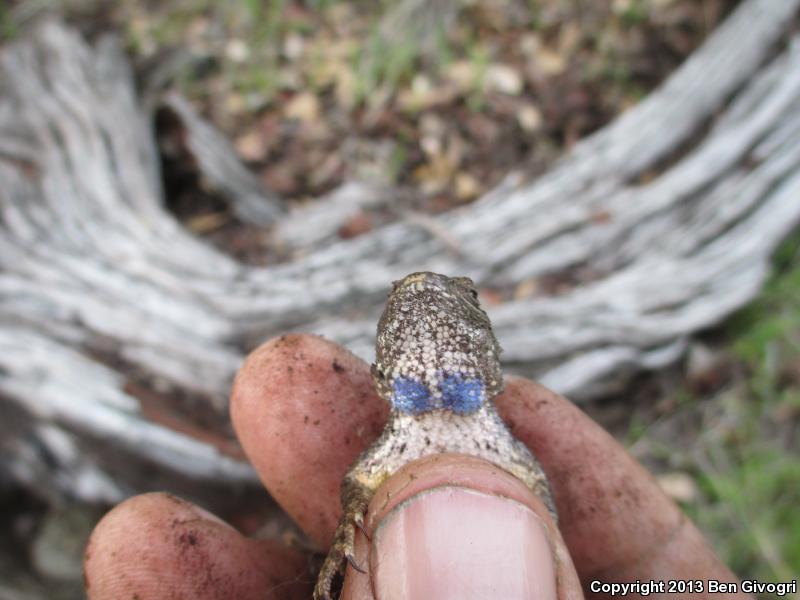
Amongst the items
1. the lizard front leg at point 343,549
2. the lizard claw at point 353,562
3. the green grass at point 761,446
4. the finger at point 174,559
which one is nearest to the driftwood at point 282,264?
the green grass at point 761,446

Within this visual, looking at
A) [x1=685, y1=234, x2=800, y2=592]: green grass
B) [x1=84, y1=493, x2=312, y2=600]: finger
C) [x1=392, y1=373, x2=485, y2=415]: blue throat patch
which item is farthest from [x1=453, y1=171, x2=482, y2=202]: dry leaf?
[x1=84, y1=493, x2=312, y2=600]: finger

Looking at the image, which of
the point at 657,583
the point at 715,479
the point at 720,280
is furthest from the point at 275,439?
the point at 720,280

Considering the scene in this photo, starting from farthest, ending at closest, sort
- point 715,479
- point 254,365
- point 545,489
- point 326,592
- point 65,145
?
point 65,145 → point 715,479 → point 254,365 → point 545,489 → point 326,592

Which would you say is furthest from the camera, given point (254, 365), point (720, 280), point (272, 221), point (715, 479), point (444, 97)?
point (444, 97)

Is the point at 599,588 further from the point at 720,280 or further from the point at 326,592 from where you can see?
the point at 720,280

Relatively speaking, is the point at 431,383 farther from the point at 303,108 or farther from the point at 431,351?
the point at 303,108

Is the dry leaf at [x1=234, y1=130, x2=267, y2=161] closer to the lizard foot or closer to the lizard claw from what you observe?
the lizard foot

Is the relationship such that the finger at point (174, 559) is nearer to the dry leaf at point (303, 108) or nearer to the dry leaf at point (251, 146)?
the dry leaf at point (251, 146)
